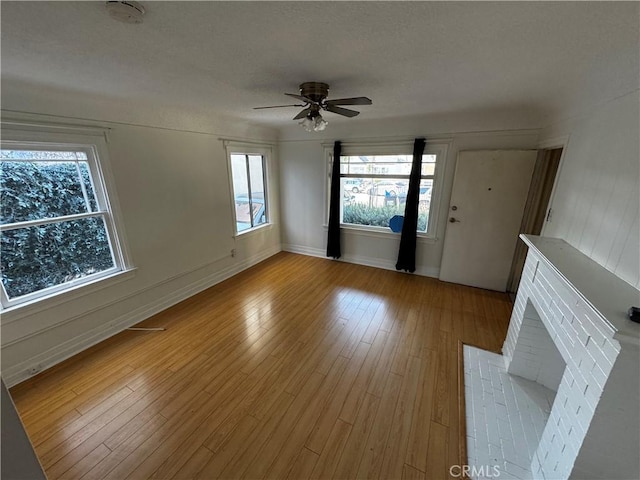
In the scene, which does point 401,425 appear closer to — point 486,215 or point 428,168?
point 486,215

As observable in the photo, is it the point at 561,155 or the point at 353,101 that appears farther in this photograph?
the point at 561,155

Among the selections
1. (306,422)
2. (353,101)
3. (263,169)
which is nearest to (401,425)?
Answer: (306,422)

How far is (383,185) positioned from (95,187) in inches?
140

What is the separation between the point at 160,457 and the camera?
1547 millimetres

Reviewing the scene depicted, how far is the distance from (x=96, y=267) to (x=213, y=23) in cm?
251

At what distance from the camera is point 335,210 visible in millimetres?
4402

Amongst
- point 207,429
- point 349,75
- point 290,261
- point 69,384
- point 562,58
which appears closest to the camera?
point 562,58

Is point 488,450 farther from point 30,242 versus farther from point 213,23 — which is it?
point 30,242

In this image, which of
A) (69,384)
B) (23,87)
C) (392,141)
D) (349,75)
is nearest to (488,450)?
(349,75)

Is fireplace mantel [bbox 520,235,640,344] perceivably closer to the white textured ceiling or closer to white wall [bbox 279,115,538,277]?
the white textured ceiling

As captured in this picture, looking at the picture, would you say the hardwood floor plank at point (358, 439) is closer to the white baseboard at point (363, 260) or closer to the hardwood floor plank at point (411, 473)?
the hardwood floor plank at point (411, 473)

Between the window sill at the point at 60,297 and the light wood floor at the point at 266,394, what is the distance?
0.54 m

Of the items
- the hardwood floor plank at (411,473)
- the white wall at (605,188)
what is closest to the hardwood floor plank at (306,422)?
the hardwood floor plank at (411,473)

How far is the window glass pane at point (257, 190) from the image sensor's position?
429 centimetres
